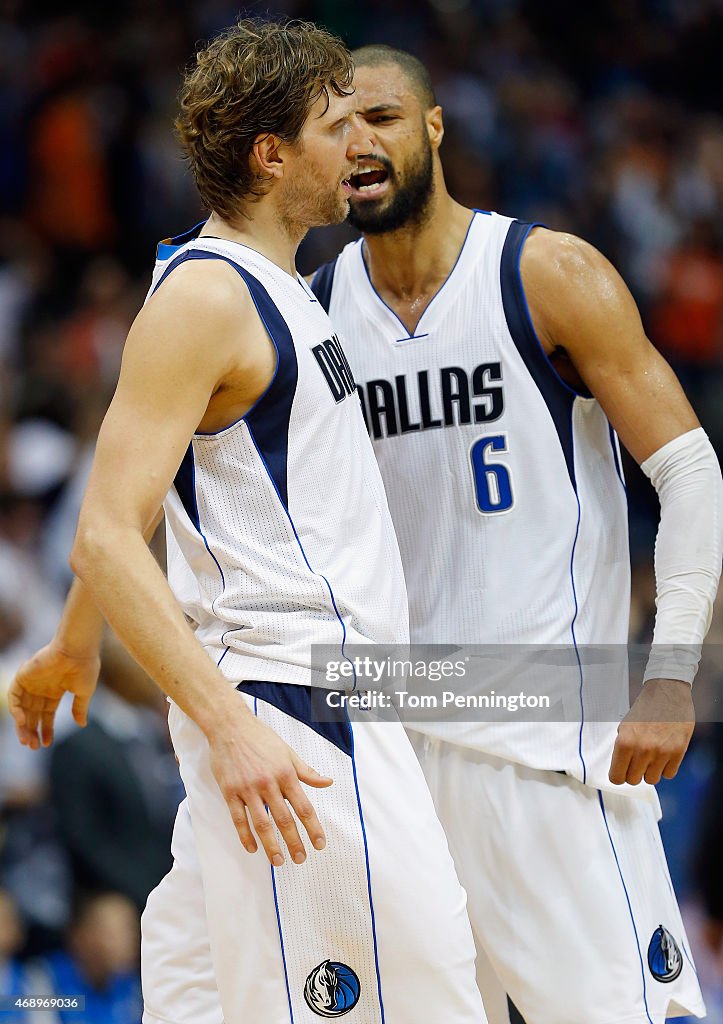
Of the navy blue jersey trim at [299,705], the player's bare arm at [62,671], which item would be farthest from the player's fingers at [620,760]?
the player's bare arm at [62,671]

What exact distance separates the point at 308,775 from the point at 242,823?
0.14m

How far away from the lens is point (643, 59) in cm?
1063

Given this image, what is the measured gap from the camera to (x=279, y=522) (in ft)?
8.89

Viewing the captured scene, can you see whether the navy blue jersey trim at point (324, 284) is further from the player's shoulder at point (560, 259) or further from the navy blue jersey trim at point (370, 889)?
the navy blue jersey trim at point (370, 889)

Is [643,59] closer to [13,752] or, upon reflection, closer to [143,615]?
[13,752]

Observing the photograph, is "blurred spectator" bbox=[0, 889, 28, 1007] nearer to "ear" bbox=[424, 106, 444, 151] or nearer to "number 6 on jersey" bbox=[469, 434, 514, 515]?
"number 6 on jersey" bbox=[469, 434, 514, 515]

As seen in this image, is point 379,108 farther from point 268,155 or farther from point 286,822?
point 286,822

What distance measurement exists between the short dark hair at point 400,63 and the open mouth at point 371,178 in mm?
244

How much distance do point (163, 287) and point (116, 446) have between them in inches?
12.9

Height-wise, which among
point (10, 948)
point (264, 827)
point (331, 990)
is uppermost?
point (10, 948)

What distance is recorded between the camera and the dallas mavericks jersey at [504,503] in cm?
328

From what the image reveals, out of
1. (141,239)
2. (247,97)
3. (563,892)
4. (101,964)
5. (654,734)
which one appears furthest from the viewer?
(141,239)

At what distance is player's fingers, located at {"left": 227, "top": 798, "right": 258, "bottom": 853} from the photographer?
2.46m

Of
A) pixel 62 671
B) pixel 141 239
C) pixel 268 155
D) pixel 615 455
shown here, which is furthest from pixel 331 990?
pixel 141 239
